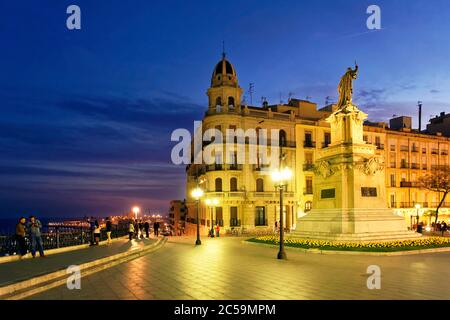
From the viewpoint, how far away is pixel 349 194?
82.4ft

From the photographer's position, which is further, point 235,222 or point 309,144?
point 309,144

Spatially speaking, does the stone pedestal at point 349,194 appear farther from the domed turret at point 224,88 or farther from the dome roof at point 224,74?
the dome roof at point 224,74

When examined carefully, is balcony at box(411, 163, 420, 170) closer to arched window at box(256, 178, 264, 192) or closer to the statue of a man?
arched window at box(256, 178, 264, 192)

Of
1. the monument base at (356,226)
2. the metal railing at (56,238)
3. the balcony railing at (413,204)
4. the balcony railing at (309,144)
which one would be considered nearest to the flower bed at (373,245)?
the monument base at (356,226)

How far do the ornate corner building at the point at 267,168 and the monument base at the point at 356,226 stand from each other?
62.2 feet

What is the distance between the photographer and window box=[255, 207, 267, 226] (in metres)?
49.1

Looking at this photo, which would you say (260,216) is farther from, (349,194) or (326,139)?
(349,194)

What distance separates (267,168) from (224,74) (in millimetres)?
13084

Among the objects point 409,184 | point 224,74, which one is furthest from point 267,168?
point 409,184

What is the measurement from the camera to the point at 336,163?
26031 mm

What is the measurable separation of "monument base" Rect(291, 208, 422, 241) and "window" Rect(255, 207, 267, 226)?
22.5 m

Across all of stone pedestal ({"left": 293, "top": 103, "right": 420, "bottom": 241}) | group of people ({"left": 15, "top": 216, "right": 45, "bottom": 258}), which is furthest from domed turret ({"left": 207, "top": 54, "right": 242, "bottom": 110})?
group of people ({"left": 15, "top": 216, "right": 45, "bottom": 258})
